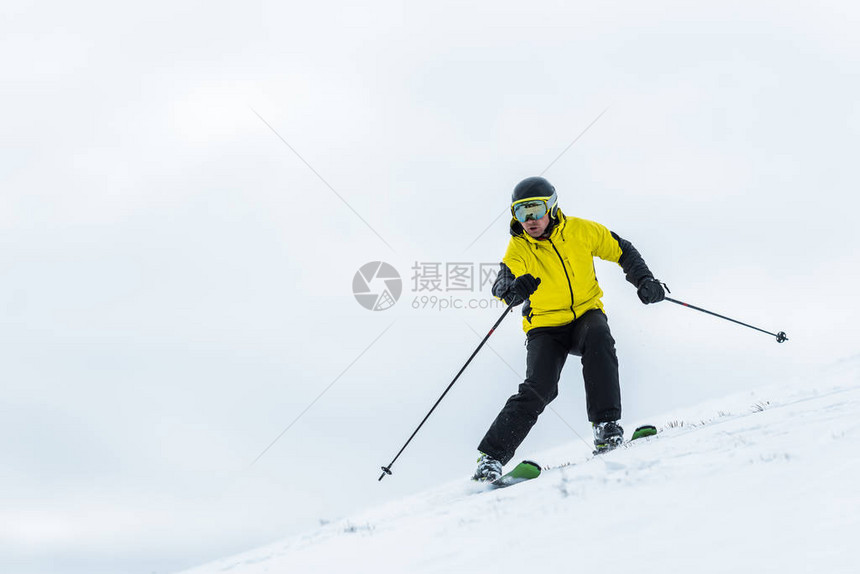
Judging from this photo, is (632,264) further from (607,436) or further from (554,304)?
(607,436)

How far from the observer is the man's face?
19.6 feet

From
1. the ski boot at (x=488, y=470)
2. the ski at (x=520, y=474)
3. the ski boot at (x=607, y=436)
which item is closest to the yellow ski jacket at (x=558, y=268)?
the ski boot at (x=607, y=436)

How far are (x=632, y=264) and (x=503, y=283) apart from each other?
4.06ft

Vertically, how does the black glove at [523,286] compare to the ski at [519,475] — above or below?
above

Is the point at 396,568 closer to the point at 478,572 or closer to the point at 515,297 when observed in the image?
the point at 478,572

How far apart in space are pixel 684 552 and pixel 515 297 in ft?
11.8

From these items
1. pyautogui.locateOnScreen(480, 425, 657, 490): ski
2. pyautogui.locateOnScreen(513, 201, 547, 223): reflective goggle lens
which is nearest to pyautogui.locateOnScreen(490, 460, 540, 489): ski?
pyautogui.locateOnScreen(480, 425, 657, 490): ski

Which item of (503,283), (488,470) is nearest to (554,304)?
(503,283)

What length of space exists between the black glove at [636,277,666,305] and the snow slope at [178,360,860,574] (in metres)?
1.58

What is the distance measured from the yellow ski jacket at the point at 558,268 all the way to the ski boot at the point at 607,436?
965 millimetres

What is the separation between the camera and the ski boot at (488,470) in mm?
5555

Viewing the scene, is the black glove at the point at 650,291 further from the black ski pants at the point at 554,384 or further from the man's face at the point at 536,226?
the man's face at the point at 536,226

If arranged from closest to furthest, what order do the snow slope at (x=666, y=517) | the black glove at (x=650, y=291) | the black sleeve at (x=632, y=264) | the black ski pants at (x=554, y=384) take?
the snow slope at (x=666, y=517) → the black ski pants at (x=554, y=384) → the black glove at (x=650, y=291) → the black sleeve at (x=632, y=264)

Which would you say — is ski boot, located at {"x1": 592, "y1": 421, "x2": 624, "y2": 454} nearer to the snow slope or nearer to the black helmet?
the snow slope
